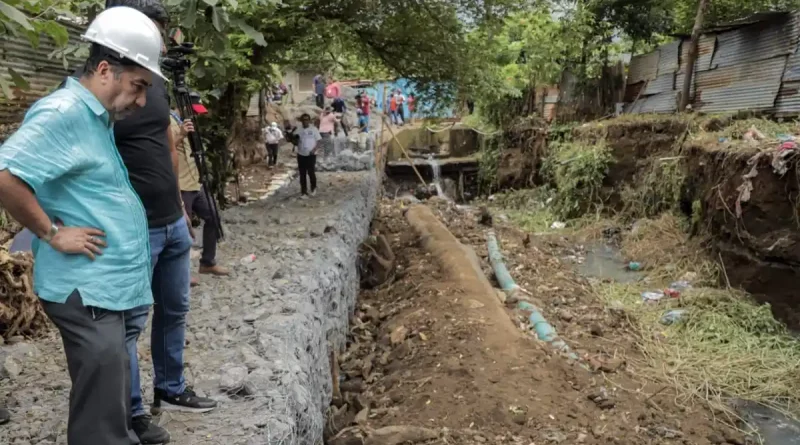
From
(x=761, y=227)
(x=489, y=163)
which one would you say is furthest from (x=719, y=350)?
(x=489, y=163)

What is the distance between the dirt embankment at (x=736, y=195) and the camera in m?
7.97

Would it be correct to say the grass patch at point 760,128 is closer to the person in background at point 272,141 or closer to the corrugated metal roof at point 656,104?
the corrugated metal roof at point 656,104

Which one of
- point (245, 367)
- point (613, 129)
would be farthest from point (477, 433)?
point (613, 129)

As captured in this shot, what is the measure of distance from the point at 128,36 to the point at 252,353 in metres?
2.29

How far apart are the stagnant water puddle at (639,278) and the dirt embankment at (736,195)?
1271mm

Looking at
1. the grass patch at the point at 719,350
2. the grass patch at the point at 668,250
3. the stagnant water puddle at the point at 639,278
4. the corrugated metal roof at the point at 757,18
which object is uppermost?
the corrugated metal roof at the point at 757,18

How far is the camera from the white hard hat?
2.09m

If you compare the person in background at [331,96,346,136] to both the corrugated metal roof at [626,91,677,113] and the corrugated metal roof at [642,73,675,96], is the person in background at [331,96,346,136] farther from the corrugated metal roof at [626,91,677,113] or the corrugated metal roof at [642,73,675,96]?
the corrugated metal roof at [642,73,675,96]

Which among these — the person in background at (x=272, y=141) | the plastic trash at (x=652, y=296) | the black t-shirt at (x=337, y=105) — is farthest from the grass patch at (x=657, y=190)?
the black t-shirt at (x=337, y=105)

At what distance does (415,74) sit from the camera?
1124 centimetres

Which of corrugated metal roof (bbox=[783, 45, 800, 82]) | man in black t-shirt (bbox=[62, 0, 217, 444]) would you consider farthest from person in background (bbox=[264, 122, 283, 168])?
man in black t-shirt (bbox=[62, 0, 217, 444])

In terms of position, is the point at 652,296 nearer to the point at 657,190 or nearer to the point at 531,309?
the point at 531,309

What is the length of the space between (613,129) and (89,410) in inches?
532

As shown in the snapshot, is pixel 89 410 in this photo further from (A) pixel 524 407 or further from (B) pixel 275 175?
(B) pixel 275 175
